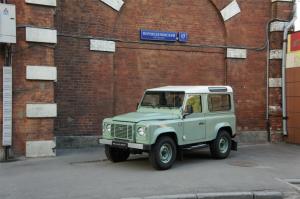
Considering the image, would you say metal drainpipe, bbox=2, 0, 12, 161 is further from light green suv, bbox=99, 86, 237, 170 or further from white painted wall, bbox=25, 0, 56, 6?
light green suv, bbox=99, 86, 237, 170

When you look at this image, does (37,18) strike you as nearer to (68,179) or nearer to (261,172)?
(68,179)

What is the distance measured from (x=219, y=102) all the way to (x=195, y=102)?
116 centimetres

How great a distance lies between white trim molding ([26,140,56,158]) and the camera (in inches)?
497

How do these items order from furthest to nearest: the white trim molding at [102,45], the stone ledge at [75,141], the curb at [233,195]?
the white trim molding at [102,45] → the stone ledge at [75,141] → the curb at [233,195]

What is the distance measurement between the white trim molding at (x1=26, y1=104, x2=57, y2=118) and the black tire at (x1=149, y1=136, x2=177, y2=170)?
3258 mm

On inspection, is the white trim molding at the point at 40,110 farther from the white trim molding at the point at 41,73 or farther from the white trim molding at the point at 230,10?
the white trim molding at the point at 230,10

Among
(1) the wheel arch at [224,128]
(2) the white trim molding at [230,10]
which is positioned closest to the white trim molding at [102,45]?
(1) the wheel arch at [224,128]

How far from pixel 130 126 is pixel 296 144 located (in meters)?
8.19

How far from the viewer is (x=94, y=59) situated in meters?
14.8

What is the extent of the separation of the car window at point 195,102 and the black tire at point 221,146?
1092mm

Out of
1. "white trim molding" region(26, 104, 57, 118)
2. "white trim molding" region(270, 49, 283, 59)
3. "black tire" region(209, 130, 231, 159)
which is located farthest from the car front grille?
"white trim molding" region(270, 49, 283, 59)

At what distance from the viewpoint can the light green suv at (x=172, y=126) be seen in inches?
443

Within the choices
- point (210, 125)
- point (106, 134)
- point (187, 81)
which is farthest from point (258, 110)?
point (106, 134)

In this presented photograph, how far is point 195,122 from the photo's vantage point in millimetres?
12430
